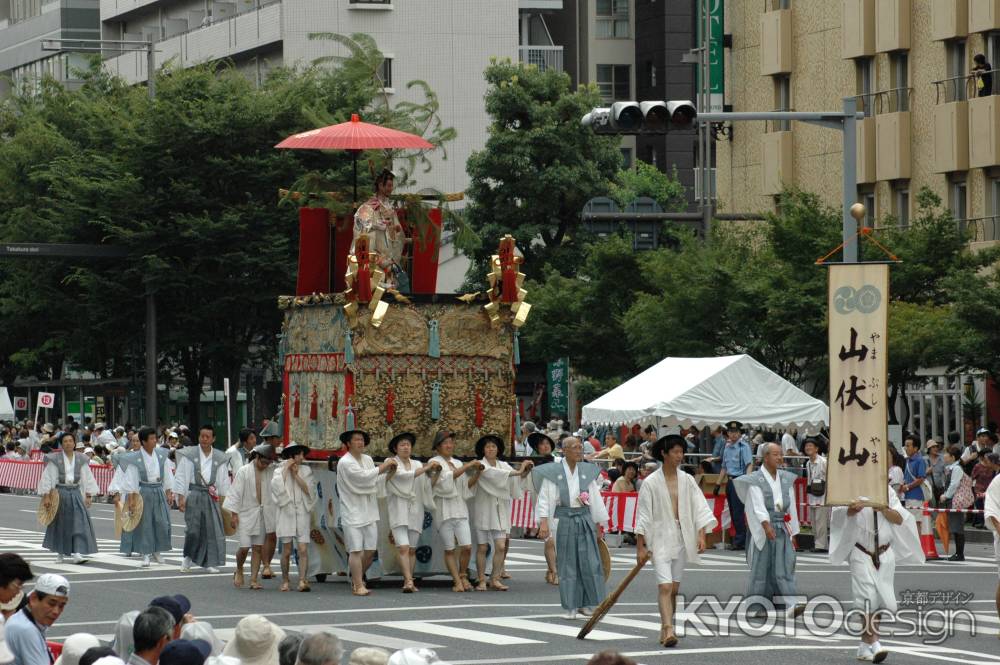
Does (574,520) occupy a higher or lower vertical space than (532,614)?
higher

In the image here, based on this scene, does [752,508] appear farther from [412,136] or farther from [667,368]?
[667,368]

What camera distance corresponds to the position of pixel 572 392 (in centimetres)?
5672

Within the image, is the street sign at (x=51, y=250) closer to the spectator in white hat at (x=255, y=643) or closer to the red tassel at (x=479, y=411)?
the red tassel at (x=479, y=411)

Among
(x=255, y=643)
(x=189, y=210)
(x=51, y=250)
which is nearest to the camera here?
(x=255, y=643)

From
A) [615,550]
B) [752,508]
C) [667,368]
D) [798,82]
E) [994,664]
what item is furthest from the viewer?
[798,82]

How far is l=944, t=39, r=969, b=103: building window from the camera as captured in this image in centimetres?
4141

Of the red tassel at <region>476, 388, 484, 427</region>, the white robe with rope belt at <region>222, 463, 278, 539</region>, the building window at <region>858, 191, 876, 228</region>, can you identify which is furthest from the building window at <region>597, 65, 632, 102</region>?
the white robe with rope belt at <region>222, 463, 278, 539</region>

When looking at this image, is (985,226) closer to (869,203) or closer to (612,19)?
(869,203)

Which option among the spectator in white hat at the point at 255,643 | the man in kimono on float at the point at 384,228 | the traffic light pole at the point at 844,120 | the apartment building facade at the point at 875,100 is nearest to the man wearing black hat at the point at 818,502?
the traffic light pole at the point at 844,120

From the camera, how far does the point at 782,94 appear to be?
4912 cm

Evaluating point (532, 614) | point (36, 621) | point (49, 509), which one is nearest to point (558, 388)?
point (49, 509)

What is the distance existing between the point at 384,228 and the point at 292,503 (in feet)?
A: 11.8

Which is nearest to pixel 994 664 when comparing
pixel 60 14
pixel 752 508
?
pixel 752 508

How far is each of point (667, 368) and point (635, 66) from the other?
132 feet
